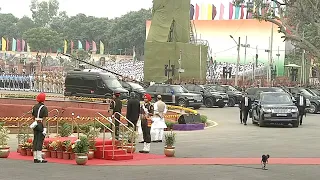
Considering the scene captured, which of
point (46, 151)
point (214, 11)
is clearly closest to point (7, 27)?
point (214, 11)

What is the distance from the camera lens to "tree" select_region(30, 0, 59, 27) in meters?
187

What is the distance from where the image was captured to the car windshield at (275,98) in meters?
30.5

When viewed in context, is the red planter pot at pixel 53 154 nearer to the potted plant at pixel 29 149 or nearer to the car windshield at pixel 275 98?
the potted plant at pixel 29 149

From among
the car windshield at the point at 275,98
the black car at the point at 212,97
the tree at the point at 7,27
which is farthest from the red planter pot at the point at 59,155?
the tree at the point at 7,27

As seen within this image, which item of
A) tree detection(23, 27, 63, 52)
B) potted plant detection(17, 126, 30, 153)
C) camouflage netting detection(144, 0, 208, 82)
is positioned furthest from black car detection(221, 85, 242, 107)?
tree detection(23, 27, 63, 52)

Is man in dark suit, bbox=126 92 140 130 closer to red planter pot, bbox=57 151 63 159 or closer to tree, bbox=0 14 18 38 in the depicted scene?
red planter pot, bbox=57 151 63 159

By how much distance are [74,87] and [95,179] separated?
29814 millimetres

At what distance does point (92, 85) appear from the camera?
4112cm

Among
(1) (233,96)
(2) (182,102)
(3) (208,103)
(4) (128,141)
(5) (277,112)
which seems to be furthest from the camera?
(1) (233,96)

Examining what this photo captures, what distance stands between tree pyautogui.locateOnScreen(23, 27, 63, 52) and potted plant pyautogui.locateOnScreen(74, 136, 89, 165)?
124 m

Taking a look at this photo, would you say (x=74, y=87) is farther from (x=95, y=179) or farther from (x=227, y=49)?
(x=227, y=49)

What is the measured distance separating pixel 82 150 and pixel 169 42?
52078 mm

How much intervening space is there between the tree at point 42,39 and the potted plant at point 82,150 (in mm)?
124204

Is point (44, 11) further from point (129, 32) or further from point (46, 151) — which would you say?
point (46, 151)
